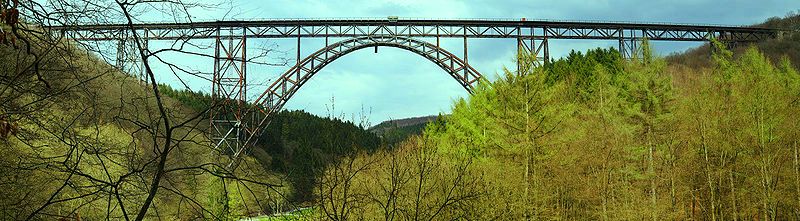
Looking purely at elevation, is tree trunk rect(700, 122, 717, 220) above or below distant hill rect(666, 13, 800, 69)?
below

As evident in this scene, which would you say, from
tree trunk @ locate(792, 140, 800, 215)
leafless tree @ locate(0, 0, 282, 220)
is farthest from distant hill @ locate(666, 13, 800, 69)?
leafless tree @ locate(0, 0, 282, 220)

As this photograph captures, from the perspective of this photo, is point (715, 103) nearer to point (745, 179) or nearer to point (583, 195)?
point (745, 179)

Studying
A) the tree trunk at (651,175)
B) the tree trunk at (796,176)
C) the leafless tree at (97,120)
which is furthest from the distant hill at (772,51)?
the leafless tree at (97,120)

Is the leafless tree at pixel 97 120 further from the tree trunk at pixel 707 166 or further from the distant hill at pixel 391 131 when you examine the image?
the tree trunk at pixel 707 166

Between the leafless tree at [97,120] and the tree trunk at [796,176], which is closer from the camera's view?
the leafless tree at [97,120]

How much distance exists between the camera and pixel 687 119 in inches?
688

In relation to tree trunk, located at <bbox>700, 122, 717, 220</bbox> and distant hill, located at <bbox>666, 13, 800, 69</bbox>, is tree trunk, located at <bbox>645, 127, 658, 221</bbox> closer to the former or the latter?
tree trunk, located at <bbox>700, 122, 717, 220</bbox>

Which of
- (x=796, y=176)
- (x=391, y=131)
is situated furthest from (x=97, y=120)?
(x=796, y=176)

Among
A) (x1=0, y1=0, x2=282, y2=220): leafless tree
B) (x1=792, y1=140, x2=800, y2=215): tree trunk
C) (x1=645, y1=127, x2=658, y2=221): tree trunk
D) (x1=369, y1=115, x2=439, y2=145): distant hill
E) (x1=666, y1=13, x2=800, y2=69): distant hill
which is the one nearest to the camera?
(x1=0, y1=0, x2=282, y2=220): leafless tree

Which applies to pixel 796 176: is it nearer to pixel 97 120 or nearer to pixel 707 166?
pixel 707 166

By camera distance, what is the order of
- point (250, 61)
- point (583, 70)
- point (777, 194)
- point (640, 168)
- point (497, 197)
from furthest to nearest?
point (583, 70), point (640, 168), point (777, 194), point (497, 197), point (250, 61)

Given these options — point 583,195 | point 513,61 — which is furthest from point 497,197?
point 583,195

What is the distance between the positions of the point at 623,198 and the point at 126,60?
15.1 meters

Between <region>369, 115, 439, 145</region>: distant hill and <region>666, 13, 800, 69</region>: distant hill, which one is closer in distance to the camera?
<region>369, 115, 439, 145</region>: distant hill
